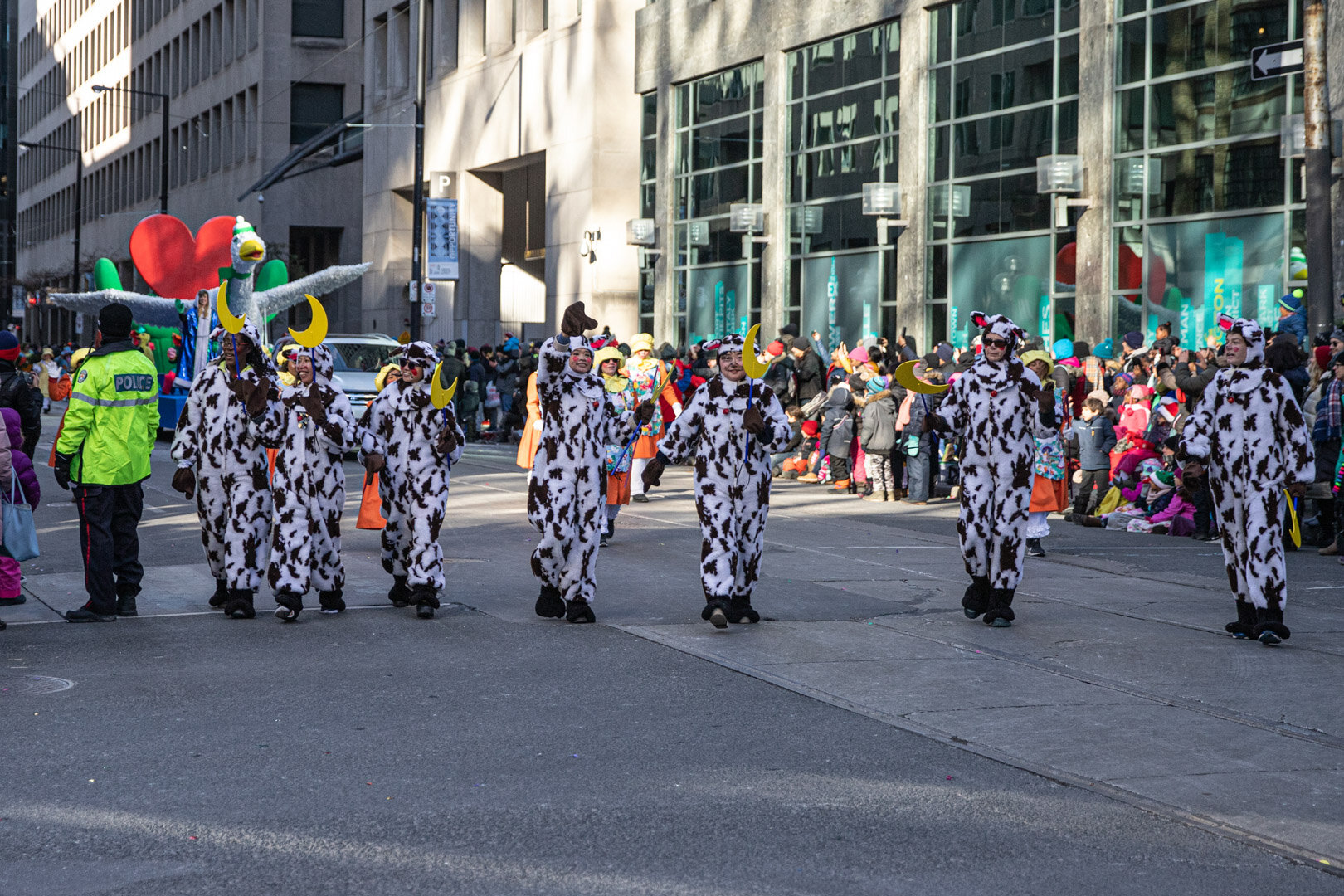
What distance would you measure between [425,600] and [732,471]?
6.43 ft

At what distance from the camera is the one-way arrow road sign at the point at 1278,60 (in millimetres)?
14281

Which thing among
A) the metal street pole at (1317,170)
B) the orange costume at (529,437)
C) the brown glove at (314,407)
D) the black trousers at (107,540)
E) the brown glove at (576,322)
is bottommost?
the black trousers at (107,540)

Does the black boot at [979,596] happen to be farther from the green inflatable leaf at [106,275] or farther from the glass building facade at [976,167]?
the green inflatable leaf at [106,275]

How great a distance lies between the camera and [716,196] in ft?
99.9

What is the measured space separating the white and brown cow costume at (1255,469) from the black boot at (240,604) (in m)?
5.49

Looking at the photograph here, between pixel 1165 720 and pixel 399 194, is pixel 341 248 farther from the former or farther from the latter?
pixel 1165 720

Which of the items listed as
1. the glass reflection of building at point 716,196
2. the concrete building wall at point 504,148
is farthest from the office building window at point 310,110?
the glass reflection of building at point 716,196

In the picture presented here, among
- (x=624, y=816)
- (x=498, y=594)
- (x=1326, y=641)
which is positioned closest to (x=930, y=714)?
(x=624, y=816)

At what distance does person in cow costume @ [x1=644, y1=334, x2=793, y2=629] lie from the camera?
31.1ft

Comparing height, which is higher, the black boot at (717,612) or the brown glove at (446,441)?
the brown glove at (446,441)

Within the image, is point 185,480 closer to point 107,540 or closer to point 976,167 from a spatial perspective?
point 107,540

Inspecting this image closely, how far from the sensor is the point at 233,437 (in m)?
9.70

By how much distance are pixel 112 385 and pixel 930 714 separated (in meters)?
5.18

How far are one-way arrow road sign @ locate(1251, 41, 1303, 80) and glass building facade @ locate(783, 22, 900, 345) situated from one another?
10921 millimetres
